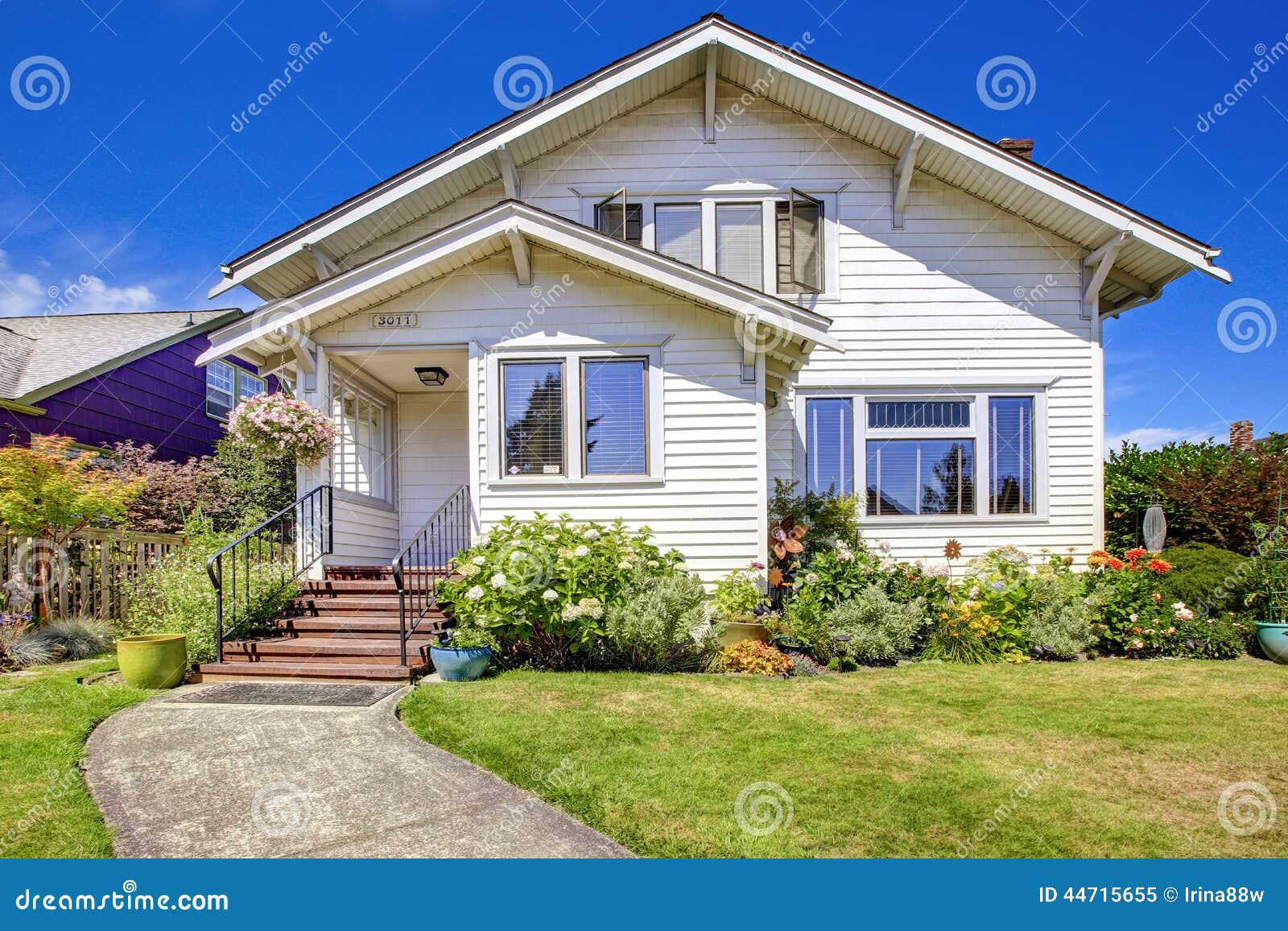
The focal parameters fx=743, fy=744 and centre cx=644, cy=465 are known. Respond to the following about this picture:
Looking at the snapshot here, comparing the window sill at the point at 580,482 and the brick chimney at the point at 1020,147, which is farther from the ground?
the brick chimney at the point at 1020,147

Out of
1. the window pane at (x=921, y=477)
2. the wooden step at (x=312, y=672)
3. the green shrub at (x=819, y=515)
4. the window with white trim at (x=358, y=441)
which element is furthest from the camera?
the window pane at (x=921, y=477)

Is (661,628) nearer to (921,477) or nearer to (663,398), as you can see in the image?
(663,398)

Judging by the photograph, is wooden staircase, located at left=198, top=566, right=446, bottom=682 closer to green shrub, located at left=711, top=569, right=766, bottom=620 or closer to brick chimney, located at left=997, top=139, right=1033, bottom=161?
green shrub, located at left=711, top=569, right=766, bottom=620

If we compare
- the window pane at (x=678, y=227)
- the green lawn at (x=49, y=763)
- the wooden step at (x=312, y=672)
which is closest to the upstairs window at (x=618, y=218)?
the window pane at (x=678, y=227)

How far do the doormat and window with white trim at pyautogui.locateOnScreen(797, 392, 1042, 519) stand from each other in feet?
19.9

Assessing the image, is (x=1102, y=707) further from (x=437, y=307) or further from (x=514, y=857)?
(x=437, y=307)

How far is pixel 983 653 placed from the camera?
780 centimetres

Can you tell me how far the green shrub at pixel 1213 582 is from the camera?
8.53 metres

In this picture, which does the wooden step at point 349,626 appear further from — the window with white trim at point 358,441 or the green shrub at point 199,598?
the window with white trim at point 358,441

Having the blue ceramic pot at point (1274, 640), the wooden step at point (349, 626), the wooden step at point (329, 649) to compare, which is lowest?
the blue ceramic pot at point (1274, 640)

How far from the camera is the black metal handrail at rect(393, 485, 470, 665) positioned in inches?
266

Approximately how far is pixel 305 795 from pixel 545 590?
3.07 m

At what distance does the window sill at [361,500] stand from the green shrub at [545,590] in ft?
7.43

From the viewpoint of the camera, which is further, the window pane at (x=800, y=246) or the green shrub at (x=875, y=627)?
the window pane at (x=800, y=246)
